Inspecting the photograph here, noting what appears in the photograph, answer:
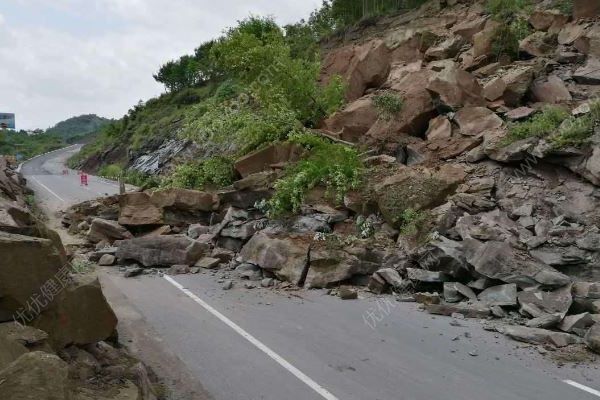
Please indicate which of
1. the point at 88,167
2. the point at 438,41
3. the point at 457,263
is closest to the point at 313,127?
the point at 438,41

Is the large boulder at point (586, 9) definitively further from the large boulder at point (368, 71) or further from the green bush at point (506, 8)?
the large boulder at point (368, 71)

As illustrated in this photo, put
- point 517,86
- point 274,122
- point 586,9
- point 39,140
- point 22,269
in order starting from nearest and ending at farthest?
Result: point 22,269
point 517,86
point 586,9
point 274,122
point 39,140

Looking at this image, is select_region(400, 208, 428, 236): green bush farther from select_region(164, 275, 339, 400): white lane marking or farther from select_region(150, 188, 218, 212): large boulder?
select_region(150, 188, 218, 212): large boulder

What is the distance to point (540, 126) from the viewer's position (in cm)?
1270

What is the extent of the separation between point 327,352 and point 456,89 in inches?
444

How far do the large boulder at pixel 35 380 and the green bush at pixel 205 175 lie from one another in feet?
49.2

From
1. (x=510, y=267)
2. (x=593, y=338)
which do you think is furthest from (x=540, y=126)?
(x=593, y=338)

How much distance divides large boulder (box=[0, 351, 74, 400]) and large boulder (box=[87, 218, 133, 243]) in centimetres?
1292

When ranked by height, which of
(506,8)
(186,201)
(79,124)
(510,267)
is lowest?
(510,267)

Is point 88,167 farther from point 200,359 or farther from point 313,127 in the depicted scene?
point 200,359

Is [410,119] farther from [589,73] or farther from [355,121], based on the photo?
[589,73]

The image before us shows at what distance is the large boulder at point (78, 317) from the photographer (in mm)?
5484

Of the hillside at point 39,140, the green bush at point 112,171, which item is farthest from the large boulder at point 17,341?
the hillside at point 39,140

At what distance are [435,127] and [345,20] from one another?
2930 centimetres
